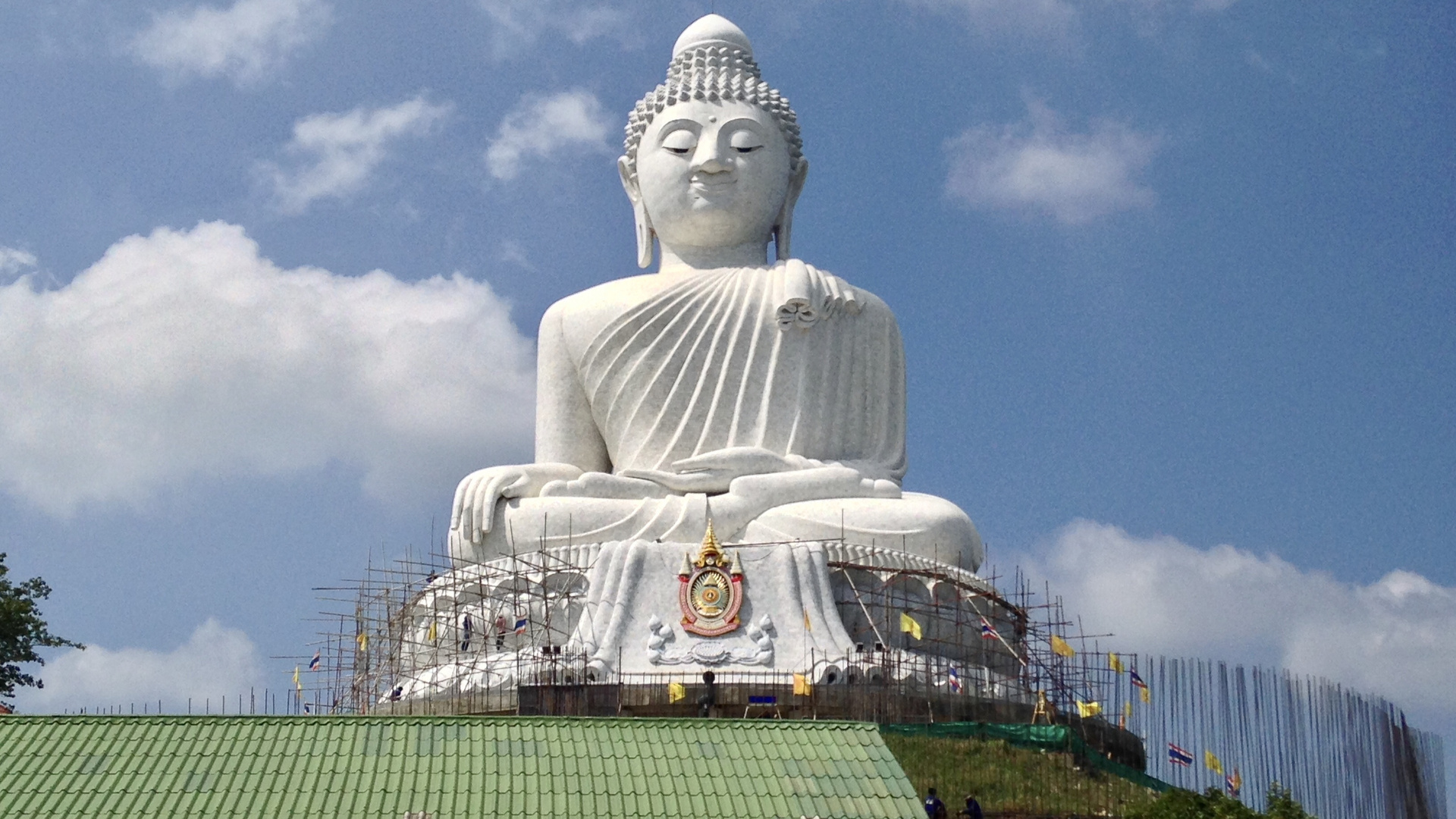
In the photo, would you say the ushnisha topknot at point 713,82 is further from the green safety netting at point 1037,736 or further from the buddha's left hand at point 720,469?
the green safety netting at point 1037,736

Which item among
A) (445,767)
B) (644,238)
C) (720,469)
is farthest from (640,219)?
(445,767)

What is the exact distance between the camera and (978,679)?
18.3m

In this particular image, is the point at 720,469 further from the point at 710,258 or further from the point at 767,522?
the point at 710,258

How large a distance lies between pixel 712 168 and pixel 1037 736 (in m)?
7.00

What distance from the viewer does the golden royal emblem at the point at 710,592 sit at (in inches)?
711

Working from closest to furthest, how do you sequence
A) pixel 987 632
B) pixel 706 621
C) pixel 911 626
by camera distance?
1. pixel 911 626
2. pixel 706 621
3. pixel 987 632

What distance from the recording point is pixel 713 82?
21578mm

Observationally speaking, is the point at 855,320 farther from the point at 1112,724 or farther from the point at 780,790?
the point at 780,790

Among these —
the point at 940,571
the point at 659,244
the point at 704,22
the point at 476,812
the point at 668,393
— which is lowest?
the point at 476,812

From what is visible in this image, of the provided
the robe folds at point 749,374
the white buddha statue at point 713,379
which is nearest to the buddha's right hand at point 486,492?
the white buddha statue at point 713,379

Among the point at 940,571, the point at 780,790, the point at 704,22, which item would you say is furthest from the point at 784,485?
the point at 780,790

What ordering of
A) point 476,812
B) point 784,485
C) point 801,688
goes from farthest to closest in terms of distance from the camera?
point 784,485, point 801,688, point 476,812

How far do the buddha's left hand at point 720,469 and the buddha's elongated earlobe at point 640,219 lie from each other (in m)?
2.87

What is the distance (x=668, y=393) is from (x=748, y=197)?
2.10 metres
